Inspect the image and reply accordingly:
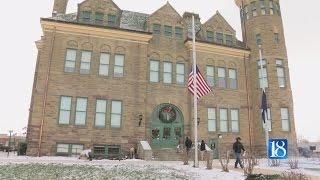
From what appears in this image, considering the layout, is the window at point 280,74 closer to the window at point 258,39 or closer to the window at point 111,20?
the window at point 258,39

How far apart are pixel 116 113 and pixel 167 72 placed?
6179 millimetres

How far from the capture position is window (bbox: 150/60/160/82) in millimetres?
28594

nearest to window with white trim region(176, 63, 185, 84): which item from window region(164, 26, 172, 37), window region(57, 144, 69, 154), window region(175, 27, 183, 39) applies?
window region(175, 27, 183, 39)

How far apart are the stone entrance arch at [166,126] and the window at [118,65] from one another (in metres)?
4.47

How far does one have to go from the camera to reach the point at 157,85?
28.4m

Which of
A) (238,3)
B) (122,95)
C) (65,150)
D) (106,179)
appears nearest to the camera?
(106,179)

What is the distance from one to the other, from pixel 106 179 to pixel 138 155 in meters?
14.2

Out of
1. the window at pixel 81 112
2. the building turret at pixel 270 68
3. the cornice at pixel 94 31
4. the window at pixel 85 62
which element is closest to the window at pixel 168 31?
the cornice at pixel 94 31

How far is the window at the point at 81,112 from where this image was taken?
25.5m

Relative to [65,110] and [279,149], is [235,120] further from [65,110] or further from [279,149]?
[279,149]

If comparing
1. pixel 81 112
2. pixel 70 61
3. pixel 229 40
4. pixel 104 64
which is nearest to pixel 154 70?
pixel 104 64

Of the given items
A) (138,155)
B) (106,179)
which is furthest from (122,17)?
(106,179)

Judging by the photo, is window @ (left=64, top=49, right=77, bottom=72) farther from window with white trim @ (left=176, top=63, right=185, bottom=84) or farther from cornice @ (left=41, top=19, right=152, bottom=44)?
window with white trim @ (left=176, top=63, right=185, bottom=84)

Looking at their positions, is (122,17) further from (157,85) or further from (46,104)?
(46,104)
